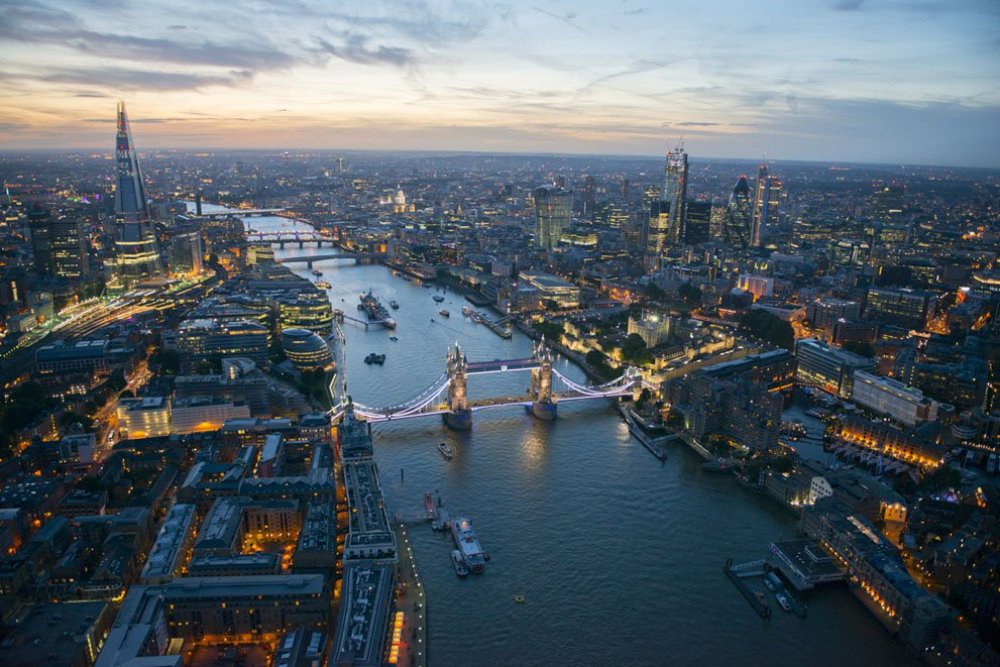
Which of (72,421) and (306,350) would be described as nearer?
(72,421)

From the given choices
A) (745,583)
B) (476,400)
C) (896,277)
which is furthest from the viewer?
(896,277)

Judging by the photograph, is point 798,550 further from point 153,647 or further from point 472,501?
point 153,647

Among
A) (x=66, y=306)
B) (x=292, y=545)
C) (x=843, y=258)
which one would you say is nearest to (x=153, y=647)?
(x=292, y=545)

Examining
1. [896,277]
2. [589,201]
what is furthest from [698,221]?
[589,201]

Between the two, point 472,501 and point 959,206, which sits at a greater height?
point 959,206

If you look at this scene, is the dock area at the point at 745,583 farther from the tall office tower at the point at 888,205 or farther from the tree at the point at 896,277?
the tall office tower at the point at 888,205

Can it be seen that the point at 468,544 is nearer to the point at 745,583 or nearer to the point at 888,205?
the point at 745,583

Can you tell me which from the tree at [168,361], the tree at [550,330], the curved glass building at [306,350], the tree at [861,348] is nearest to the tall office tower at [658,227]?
the tree at [550,330]
